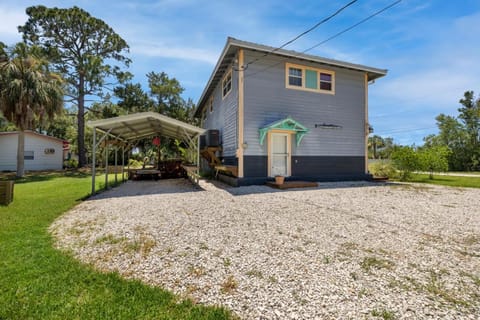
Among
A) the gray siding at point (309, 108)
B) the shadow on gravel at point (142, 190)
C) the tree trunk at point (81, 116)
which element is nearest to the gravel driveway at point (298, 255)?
the shadow on gravel at point (142, 190)

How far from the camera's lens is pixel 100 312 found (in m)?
1.77

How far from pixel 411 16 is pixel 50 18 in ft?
82.5

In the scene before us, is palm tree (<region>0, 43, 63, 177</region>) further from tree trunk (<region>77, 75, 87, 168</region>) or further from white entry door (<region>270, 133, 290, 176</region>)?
white entry door (<region>270, 133, 290, 176</region>)

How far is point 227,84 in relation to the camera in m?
11.0

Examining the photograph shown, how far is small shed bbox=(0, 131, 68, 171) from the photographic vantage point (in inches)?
715

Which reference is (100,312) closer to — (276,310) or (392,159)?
(276,310)

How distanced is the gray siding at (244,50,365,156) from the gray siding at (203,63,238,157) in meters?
0.67

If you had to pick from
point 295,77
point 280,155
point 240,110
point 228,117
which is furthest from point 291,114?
point 228,117

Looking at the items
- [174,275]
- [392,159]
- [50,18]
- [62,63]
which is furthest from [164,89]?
[174,275]

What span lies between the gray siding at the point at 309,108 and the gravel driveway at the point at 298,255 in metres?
4.91

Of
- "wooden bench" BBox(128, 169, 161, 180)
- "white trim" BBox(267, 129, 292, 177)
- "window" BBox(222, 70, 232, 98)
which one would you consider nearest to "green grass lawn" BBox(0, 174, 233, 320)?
"white trim" BBox(267, 129, 292, 177)

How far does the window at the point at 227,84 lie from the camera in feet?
34.1

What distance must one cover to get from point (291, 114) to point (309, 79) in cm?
198

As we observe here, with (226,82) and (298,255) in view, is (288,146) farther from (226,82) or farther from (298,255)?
(298,255)
